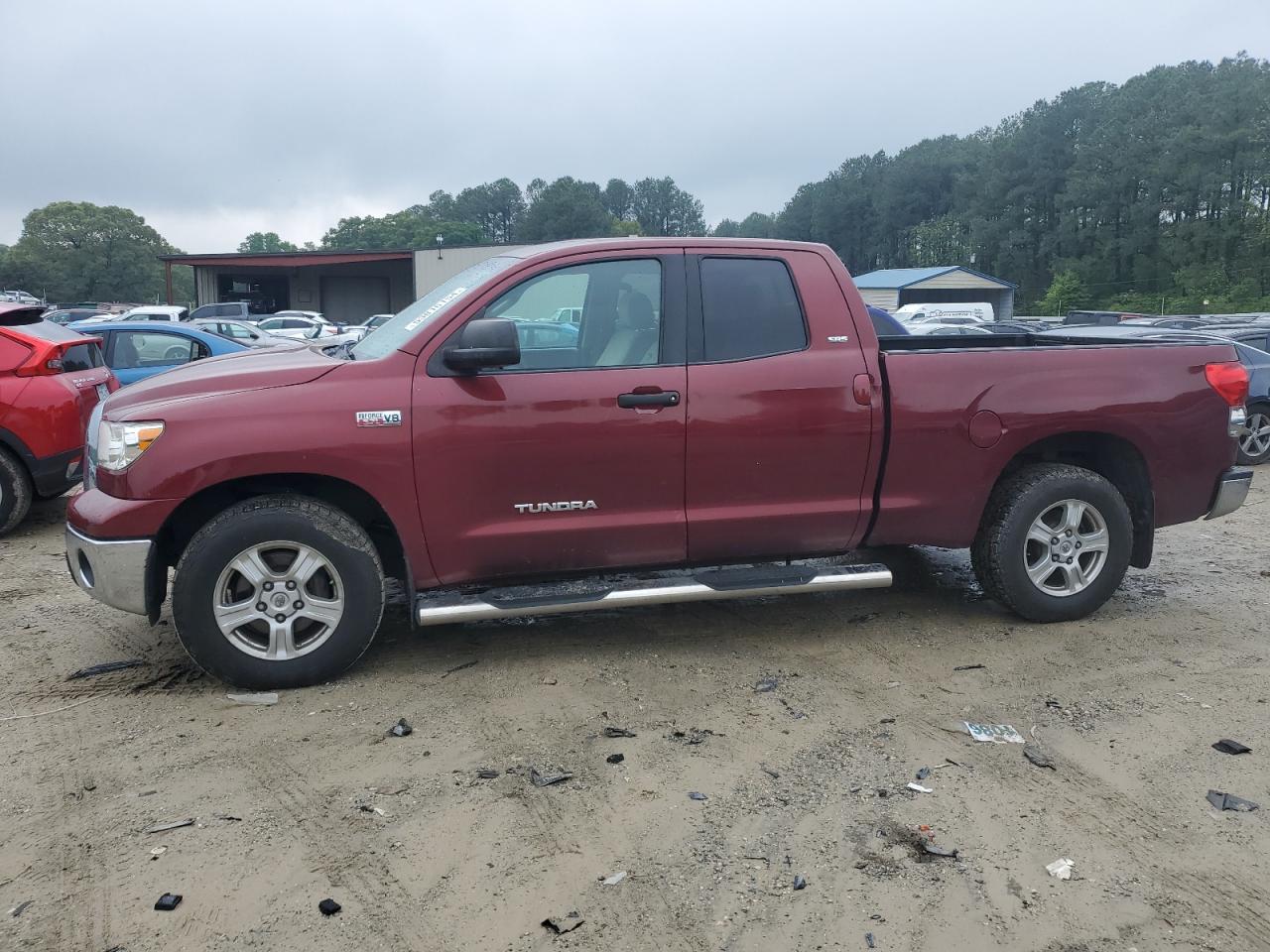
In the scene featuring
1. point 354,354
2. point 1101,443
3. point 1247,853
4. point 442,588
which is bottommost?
point 1247,853

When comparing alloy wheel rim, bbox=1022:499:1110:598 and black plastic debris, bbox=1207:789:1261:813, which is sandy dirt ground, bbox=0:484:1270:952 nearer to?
black plastic debris, bbox=1207:789:1261:813

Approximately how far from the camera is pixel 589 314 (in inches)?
192

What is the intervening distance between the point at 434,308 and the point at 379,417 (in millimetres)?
710

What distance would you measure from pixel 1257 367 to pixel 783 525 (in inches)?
359

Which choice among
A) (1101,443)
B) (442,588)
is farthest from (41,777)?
(1101,443)

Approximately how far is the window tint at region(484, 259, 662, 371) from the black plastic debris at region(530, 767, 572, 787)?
71.6 inches

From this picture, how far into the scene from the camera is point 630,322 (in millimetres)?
4852

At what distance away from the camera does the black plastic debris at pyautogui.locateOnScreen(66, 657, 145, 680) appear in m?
4.77

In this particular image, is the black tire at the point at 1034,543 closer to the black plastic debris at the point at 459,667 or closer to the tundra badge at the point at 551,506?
the tundra badge at the point at 551,506

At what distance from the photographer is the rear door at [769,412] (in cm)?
481

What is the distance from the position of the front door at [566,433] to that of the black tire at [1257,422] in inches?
373

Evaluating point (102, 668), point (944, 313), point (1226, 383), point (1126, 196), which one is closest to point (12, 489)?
point (102, 668)

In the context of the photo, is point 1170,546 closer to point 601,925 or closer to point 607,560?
point 607,560

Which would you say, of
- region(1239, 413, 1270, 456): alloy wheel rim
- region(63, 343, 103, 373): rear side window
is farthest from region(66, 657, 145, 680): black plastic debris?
region(1239, 413, 1270, 456): alloy wheel rim
